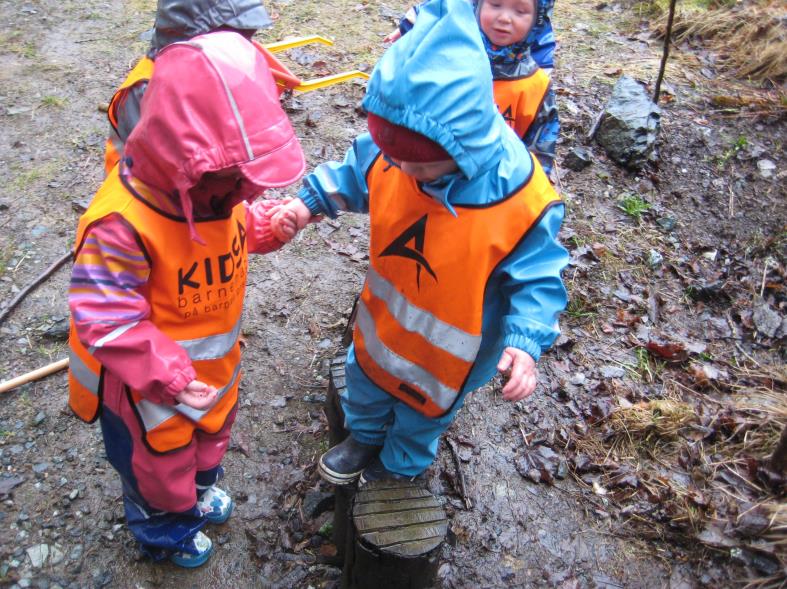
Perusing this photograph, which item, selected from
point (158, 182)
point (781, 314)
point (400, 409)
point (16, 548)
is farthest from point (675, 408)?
point (16, 548)

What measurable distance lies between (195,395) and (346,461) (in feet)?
4.05

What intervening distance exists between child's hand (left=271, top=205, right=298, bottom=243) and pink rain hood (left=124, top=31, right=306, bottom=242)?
0.66 metres

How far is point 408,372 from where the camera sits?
2.62 meters

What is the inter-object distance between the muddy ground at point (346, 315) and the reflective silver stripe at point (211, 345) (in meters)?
1.38

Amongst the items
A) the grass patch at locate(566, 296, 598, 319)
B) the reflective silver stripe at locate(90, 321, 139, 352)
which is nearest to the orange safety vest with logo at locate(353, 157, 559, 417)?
the reflective silver stripe at locate(90, 321, 139, 352)

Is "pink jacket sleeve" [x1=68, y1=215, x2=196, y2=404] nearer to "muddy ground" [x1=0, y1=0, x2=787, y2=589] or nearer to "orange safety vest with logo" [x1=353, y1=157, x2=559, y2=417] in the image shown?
"orange safety vest with logo" [x1=353, y1=157, x2=559, y2=417]

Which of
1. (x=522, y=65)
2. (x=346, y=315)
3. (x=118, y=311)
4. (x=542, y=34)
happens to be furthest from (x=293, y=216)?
(x=542, y=34)

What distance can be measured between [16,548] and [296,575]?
1.38m

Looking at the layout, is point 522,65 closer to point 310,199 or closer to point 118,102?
point 310,199

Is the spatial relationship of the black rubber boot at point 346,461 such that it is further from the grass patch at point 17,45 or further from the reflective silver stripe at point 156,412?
the grass patch at point 17,45

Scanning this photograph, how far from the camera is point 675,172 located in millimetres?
6383

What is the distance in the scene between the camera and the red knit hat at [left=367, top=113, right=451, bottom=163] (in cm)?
198

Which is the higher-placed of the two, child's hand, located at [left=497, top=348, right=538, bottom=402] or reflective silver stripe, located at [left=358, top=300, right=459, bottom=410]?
child's hand, located at [left=497, top=348, right=538, bottom=402]

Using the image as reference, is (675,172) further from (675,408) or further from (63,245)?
(63,245)
